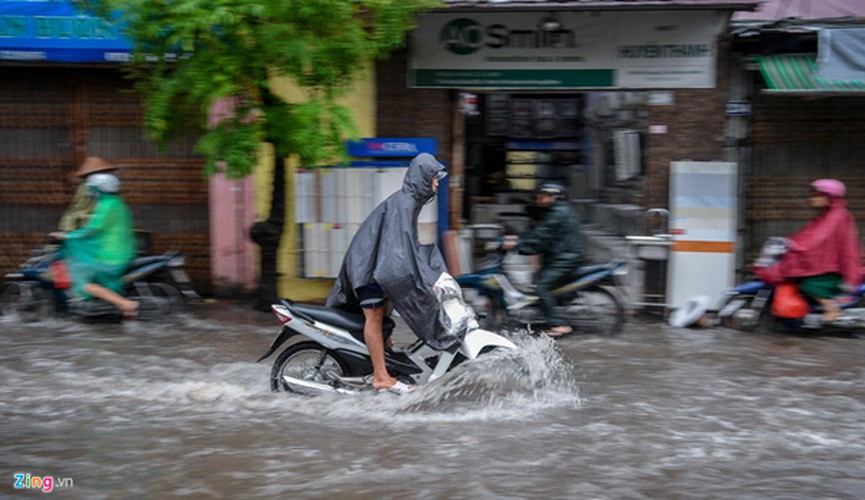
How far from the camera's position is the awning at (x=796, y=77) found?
8734 mm

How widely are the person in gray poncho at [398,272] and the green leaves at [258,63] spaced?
2.16m

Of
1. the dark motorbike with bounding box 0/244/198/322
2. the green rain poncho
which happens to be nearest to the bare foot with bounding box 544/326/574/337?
the dark motorbike with bounding box 0/244/198/322

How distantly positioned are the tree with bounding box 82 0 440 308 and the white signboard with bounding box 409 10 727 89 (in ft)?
4.95

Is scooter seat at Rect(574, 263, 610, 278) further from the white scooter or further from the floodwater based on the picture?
the white scooter

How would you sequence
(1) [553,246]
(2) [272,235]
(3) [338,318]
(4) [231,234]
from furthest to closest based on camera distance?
(4) [231,234] → (2) [272,235] → (1) [553,246] → (3) [338,318]

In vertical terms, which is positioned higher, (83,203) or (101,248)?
(83,203)

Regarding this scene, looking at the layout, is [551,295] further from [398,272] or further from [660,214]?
[398,272]

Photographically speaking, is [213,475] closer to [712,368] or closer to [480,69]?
[712,368]

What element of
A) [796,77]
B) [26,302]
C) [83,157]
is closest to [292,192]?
[83,157]

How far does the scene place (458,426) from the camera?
5.68 m

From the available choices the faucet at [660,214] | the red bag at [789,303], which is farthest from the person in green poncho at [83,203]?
the red bag at [789,303]

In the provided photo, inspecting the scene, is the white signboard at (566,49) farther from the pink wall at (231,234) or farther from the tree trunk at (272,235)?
the pink wall at (231,234)

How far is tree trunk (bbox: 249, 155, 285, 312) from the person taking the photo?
910 cm

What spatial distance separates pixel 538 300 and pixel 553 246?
1.84ft
